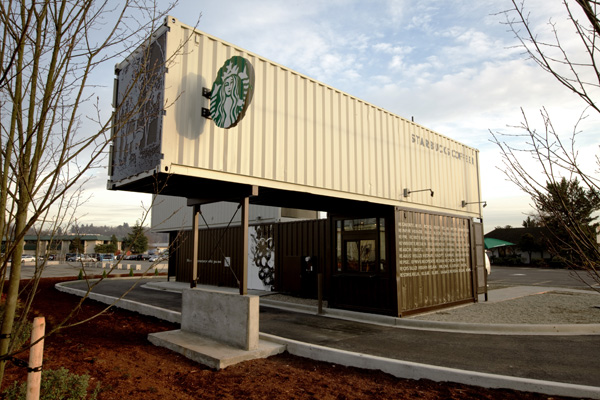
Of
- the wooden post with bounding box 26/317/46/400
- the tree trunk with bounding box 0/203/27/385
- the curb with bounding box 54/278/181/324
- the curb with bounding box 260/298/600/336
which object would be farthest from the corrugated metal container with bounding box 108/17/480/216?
the curb with bounding box 54/278/181/324

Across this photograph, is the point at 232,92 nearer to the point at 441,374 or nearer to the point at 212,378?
the point at 212,378

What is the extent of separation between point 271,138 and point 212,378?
174 inches

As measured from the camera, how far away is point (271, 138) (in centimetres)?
773

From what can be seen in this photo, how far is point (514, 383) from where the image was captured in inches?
193

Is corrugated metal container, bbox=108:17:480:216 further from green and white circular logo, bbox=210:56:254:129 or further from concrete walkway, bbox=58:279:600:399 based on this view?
concrete walkway, bbox=58:279:600:399

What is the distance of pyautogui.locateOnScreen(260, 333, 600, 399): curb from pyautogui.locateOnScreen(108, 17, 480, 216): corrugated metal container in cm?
323

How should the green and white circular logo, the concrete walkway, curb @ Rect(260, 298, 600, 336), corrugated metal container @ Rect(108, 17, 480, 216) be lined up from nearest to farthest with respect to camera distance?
the concrete walkway
the green and white circular logo
corrugated metal container @ Rect(108, 17, 480, 216)
curb @ Rect(260, 298, 600, 336)

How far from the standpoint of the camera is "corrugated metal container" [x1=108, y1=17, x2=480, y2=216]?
6398mm

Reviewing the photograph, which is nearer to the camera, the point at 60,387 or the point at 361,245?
the point at 60,387

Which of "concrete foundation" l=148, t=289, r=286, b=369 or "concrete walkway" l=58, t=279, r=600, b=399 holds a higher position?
"concrete foundation" l=148, t=289, r=286, b=369

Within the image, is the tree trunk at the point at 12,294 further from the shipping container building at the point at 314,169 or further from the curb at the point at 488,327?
the curb at the point at 488,327

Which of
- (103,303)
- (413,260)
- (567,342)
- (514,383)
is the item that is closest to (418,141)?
(413,260)

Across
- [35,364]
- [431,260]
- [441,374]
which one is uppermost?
[431,260]

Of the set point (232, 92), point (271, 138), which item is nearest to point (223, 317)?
point (271, 138)
